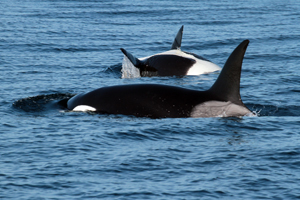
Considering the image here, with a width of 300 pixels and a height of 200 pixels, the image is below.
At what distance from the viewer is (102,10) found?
138 ft

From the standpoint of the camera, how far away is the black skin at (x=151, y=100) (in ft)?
39.4

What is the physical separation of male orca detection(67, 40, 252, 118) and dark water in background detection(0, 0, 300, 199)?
250 millimetres

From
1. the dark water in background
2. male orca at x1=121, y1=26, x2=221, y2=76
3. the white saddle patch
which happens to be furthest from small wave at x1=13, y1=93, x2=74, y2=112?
male orca at x1=121, y1=26, x2=221, y2=76

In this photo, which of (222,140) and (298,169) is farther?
(222,140)

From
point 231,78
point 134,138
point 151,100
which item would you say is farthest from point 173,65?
point 134,138

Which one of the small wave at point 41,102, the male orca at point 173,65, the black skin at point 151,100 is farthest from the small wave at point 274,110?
the male orca at point 173,65

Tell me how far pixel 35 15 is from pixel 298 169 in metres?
30.5

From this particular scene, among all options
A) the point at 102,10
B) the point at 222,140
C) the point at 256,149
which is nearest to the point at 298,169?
the point at 256,149

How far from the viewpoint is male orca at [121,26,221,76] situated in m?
19.2

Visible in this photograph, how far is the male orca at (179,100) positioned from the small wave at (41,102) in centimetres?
156

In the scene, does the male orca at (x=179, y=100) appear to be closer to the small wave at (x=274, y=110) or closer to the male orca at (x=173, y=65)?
the small wave at (x=274, y=110)

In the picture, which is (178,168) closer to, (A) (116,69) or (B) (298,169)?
(B) (298,169)

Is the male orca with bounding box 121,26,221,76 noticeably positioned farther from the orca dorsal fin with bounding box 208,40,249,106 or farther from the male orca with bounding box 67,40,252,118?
the orca dorsal fin with bounding box 208,40,249,106

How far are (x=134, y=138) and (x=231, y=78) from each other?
248 centimetres
